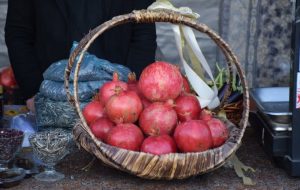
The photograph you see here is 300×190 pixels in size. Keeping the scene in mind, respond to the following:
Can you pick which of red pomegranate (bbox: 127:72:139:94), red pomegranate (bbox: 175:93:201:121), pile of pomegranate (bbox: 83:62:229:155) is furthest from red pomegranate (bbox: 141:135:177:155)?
red pomegranate (bbox: 127:72:139:94)

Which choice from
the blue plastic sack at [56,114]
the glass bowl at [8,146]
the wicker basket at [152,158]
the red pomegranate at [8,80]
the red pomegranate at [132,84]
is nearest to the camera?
the wicker basket at [152,158]

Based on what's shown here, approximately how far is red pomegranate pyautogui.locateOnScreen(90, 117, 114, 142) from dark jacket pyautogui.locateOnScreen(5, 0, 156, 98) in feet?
3.63

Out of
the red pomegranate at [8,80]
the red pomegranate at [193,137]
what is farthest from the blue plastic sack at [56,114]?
the red pomegranate at [8,80]

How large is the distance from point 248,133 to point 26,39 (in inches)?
53.7

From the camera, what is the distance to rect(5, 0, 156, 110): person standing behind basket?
8.21 ft

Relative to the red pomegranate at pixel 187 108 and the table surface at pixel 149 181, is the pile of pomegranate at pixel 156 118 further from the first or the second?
the table surface at pixel 149 181

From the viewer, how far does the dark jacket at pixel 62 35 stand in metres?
2.50

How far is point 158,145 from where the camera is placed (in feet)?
4.42

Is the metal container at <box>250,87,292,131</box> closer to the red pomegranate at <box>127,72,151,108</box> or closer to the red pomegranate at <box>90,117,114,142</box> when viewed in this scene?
the red pomegranate at <box>127,72,151,108</box>

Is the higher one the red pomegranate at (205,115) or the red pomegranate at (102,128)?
the red pomegranate at (205,115)

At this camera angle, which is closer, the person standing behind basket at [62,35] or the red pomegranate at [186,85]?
the red pomegranate at [186,85]

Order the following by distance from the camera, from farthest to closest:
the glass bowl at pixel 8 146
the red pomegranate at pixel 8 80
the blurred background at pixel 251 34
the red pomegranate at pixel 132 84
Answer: the blurred background at pixel 251 34 < the red pomegranate at pixel 8 80 < the red pomegranate at pixel 132 84 < the glass bowl at pixel 8 146

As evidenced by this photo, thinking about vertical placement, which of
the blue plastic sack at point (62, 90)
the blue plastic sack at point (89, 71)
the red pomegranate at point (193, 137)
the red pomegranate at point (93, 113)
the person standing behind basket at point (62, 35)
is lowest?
the red pomegranate at point (193, 137)

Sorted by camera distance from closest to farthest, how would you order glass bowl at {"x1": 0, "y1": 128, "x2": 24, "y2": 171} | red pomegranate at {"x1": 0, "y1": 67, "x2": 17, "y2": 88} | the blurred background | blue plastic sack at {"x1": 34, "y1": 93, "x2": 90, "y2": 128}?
glass bowl at {"x1": 0, "y1": 128, "x2": 24, "y2": 171} → blue plastic sack at {"x1": 34, "y1": 93, "x2": 90, "y2": 128} → red pomegranate at {"x1": 0, "y1": 67, "x2": 17, "y2": 88} → the blurred background
